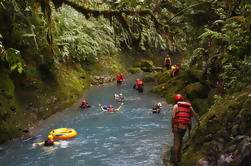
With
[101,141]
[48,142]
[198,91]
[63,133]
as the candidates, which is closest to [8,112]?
[48,142]

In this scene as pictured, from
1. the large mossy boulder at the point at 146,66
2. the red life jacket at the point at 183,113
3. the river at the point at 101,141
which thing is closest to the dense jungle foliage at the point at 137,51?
the red life jacket at the point at 183,113

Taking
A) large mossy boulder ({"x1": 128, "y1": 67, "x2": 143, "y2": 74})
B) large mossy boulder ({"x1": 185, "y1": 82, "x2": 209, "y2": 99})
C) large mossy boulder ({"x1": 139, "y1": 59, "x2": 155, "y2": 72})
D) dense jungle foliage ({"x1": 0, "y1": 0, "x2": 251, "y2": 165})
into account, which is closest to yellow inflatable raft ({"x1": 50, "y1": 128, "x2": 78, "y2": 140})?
dense jungle foliage ({"x1": 0, "y1": 0, "x2": 251, "y2": 165})

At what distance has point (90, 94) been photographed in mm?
19203

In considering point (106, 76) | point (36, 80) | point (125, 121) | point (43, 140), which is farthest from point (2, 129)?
point (106, 76)

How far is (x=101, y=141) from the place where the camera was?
10281mm

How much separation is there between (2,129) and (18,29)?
494cm

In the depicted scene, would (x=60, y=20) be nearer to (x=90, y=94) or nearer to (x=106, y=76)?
(x=90, y=94)

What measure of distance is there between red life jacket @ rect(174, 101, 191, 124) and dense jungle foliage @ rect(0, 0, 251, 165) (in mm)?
530

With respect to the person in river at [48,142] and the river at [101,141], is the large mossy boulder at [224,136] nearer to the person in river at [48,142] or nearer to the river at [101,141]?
the river at [101,141]

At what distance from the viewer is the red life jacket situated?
7.10 metres

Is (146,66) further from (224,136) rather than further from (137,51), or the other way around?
(224,136)

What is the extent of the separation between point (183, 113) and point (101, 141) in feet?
14.0

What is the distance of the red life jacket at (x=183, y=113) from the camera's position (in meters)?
7.10

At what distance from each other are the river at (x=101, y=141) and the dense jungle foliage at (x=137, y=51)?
847 mm
